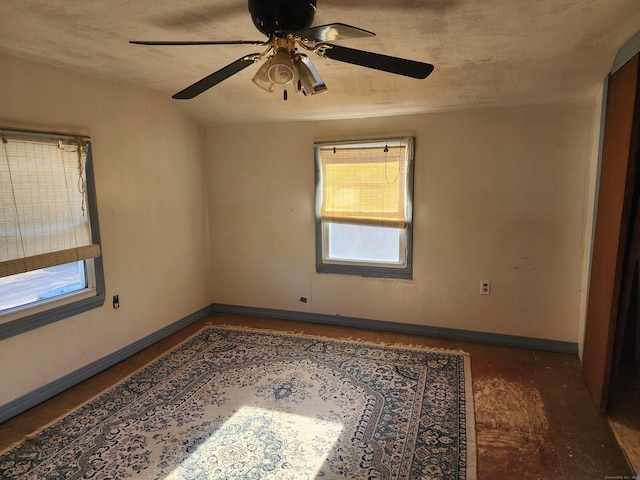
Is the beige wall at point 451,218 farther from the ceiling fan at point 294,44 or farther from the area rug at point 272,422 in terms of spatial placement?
the ceiling fan at point 294,44

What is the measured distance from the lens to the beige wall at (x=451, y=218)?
3.23 metres

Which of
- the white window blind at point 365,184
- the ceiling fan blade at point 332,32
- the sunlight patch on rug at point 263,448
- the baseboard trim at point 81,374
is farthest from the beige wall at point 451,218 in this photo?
the ceiling fan blade at point 332,32

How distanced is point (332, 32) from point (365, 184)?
2227mm

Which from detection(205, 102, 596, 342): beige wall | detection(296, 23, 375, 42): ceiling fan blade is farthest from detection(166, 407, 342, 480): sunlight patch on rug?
detection(296, 23, 375, 42): ceiling fan blade

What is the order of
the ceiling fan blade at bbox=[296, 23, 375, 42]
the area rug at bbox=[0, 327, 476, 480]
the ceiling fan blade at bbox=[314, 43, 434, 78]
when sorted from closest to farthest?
the ceiling fan blade at bbox=[296, 23, 375, 42], the ceiling fan blade at bbox=[314, 43, 434, 78], the area rug at bbox=[0, 327, 476, 480]

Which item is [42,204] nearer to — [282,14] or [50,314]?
[50,314]

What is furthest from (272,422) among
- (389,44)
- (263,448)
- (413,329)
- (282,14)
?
(389,44)

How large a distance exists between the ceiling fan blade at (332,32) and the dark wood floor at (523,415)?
2179 millimetres

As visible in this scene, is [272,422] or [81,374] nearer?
[272,422]

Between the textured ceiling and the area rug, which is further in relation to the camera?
the area rug

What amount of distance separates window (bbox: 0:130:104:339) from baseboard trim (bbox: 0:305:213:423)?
0.46 m

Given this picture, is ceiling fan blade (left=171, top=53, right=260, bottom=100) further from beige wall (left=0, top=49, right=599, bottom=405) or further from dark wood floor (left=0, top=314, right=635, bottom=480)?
dark wood floor (left=0, top=314, right=635, bottom=480)

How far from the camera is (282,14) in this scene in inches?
62.4

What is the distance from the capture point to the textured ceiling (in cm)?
194
